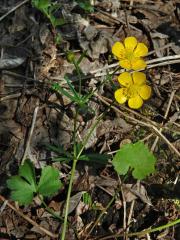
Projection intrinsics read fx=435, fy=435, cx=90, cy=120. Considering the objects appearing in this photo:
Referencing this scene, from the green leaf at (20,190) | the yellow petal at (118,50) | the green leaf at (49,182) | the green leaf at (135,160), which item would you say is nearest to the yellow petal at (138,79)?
the yellow petal at (118,50)

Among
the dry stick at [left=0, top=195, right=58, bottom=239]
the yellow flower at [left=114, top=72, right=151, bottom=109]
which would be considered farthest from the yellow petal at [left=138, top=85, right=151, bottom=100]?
the dry stick at [left=0, top=195, right=58, bottom=239]

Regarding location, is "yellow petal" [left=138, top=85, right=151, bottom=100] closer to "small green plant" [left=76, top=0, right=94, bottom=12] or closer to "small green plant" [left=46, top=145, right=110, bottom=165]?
"small green plant" [left=46, top=145, right=110, bottom=165]

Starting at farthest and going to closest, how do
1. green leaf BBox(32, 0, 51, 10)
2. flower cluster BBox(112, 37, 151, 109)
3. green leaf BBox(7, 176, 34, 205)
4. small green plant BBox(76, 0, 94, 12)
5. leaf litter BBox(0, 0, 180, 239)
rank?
small green plant BBox(76, 0, 94, 12)
green leaf BBox(32, 0, 51, 10)
flower cluster BBox(112, 37, 151, 109)
leaf litter BBox(0, 0, 180, 239)
green leaf BBox(7, 176, 34, 205)

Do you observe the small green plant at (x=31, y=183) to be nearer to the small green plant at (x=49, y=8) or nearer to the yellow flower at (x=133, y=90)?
the yellow flower at (x=133, y=90)

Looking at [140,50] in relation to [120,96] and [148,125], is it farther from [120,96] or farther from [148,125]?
[148,125]

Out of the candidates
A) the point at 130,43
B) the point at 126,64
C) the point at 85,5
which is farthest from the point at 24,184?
the point at 85,5

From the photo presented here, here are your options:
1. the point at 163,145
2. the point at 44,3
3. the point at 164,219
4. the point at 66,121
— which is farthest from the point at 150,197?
the point at 44,3
